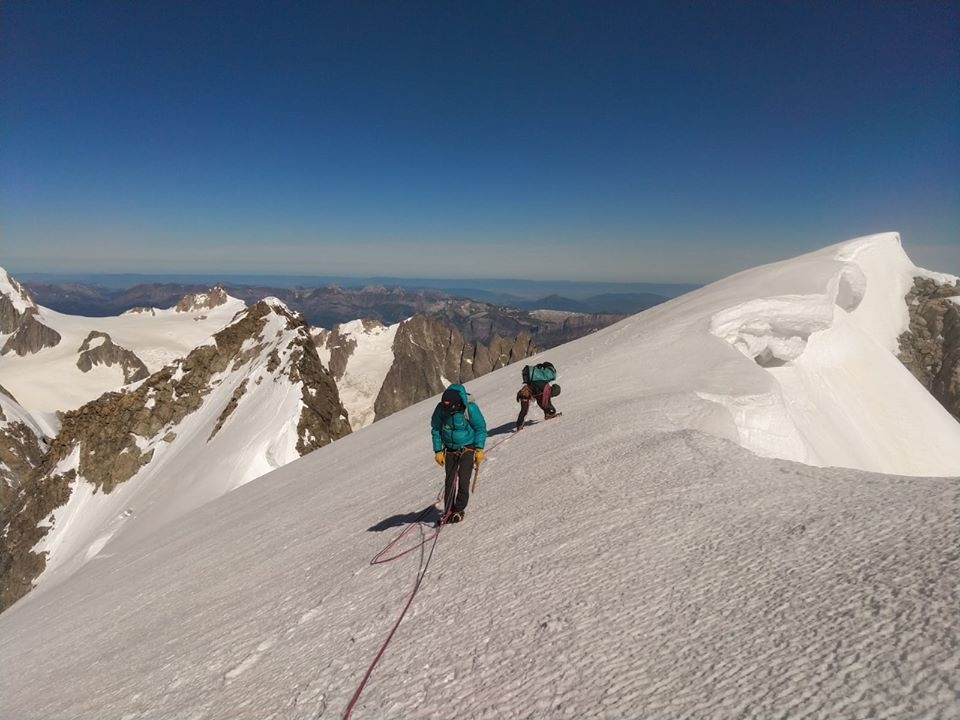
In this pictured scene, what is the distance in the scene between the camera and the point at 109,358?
144 m

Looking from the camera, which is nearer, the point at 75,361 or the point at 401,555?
the point at 401,555

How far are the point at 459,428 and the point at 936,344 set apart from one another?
94.2 feet

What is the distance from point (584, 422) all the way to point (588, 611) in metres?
5.14

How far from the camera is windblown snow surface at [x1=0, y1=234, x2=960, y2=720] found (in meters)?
2.61

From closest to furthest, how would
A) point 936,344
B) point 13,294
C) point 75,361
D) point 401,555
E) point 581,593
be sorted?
point 581,593 < point 401,555 < point 936,344 < point 75,361 < point 13,294

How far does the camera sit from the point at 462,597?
4.23 meters

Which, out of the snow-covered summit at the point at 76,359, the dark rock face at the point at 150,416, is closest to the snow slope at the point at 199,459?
the dark rock face at the point at 150,416

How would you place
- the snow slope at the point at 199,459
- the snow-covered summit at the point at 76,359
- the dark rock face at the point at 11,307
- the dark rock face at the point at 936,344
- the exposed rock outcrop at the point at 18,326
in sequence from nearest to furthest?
the dark rock face at the point at 936,344 → the snow slope at the point at 199,459 → the snow-covered summit at the point at 76,359 → the exposed rock outcrop at the point at 18,326 → the dark rock face at the point at 11,307

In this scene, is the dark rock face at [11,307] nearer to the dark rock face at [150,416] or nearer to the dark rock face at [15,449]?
the dark rock face at [15,449]

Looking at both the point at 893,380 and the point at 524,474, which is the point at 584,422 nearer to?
the point at 524,474

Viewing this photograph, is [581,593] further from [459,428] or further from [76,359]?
[76,359]

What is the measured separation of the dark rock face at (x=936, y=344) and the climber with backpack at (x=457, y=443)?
26806 mm

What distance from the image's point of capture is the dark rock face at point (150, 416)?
32397mm

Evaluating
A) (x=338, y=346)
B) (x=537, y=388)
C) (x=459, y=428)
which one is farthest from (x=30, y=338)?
(x=459, y=428)
